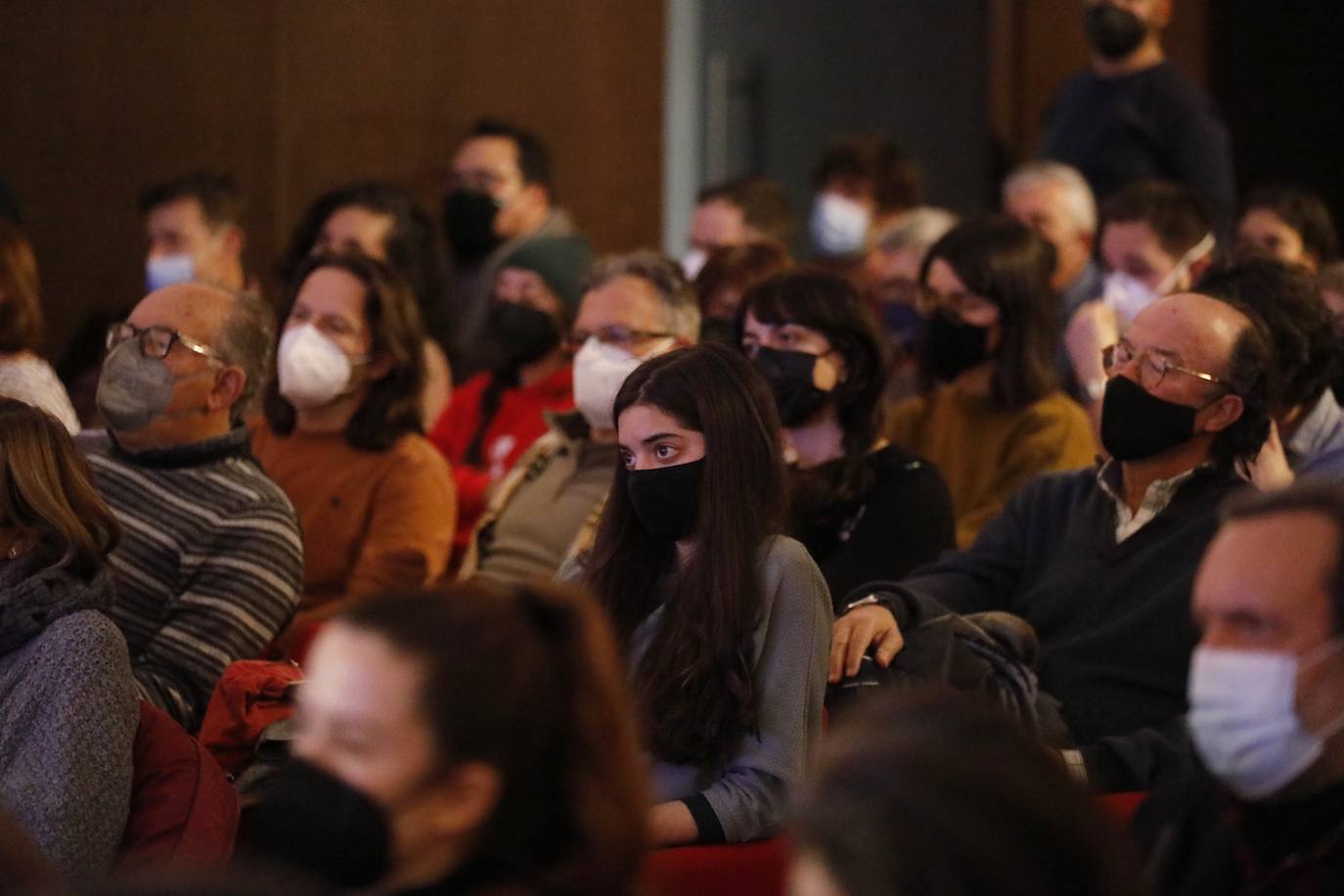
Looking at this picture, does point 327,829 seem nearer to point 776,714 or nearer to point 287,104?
point 776,714

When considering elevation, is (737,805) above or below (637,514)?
below

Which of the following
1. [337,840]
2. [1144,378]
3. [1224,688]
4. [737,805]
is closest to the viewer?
[337,840]

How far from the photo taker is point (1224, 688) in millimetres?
1999

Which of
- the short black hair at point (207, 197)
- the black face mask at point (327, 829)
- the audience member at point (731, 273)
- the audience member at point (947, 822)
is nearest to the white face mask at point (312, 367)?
the audience member at point (731, 273)

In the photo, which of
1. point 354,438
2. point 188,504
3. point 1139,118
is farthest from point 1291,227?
point 188,504

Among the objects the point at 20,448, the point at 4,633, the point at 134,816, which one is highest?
the point at 20,448

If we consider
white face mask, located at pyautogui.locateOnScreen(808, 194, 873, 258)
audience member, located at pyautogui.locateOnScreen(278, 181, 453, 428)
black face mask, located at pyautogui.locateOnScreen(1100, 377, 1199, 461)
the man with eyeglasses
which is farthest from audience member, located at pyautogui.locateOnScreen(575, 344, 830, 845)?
white face mask, located at pyautogui.locateOnScreen(808, 194, 873, 258)

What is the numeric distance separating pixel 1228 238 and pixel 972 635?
2819mm

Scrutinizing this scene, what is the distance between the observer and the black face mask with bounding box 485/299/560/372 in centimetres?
482

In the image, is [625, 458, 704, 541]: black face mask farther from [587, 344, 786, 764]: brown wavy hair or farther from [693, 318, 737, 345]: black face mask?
[693, 318, 737, 345]: black face mask

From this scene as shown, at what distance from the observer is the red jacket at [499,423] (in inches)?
185

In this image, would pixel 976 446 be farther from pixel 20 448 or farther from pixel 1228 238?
pixel 20 448

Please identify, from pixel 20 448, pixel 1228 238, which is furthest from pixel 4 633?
pixel 1228 238

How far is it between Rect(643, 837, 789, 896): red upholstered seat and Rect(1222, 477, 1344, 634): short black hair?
2.93 feet
